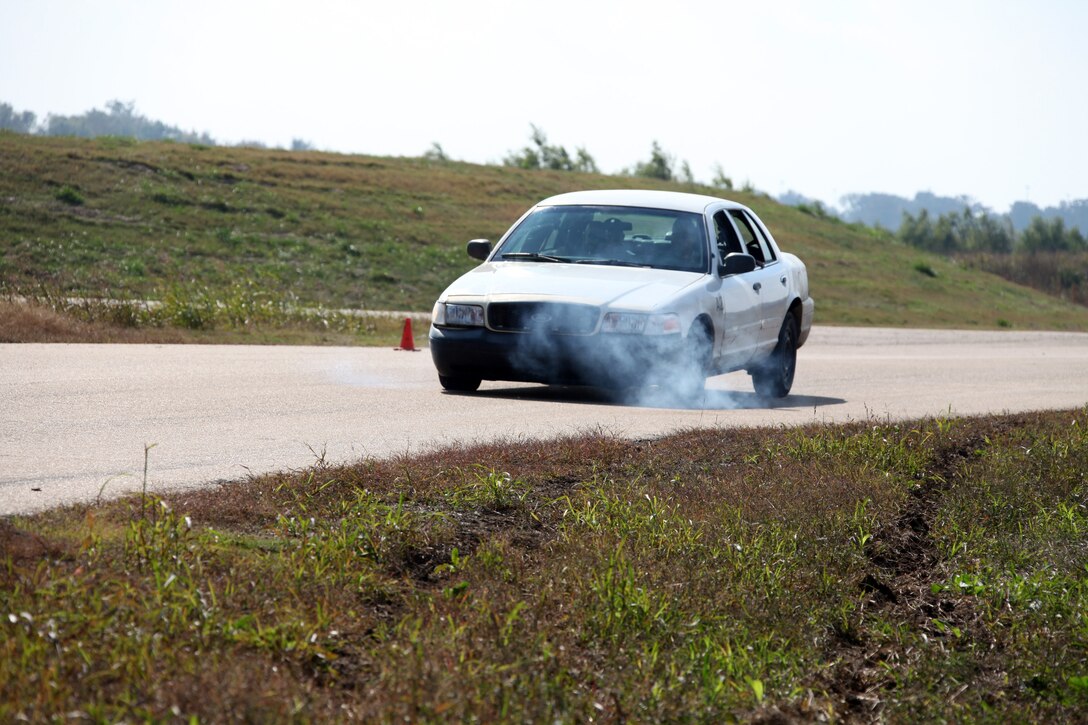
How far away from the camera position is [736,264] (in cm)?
1160

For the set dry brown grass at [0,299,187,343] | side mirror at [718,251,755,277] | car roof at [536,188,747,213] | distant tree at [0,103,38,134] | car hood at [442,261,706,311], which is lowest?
dry brown grass at [0,299,187,343]

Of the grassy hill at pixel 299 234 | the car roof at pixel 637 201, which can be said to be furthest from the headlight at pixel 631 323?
the grassy hill at pixel 299 234

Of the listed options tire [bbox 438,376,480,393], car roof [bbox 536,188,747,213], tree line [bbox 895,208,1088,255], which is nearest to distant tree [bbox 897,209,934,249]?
tree line [bbox 895,208,1088,255]

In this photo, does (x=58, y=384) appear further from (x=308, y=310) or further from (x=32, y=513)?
(x=308, y=310)

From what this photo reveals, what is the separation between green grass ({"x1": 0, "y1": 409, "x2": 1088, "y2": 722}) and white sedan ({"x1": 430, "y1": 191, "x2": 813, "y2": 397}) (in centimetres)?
279

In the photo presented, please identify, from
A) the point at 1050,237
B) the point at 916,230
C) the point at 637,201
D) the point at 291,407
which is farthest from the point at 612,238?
the point at 916,230

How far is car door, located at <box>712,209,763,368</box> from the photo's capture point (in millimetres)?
11570

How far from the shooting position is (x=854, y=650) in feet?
17.7

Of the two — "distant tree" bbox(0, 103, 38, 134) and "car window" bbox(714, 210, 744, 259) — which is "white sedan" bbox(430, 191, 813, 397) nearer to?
"car window" bbox(714, 210, 744, 259)

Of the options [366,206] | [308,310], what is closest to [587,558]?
[308,310]

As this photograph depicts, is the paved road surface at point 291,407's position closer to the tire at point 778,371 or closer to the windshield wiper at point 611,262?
the tire at point 778,371

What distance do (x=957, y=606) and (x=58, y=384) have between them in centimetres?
690

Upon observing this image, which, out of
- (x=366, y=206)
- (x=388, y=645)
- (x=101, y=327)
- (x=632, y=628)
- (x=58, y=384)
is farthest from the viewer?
(x=366, y=206)

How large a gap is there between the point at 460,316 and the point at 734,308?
7.66 ft
